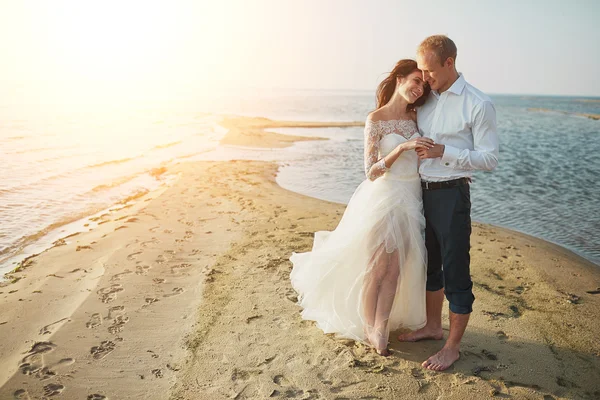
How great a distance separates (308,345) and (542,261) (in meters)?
4.19

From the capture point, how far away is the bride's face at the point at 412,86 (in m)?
3.74

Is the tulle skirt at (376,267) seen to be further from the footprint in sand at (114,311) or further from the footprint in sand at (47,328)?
the footprint in sand at (47,328)

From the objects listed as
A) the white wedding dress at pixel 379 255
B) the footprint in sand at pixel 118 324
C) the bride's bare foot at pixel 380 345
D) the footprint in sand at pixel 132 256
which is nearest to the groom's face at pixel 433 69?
the white wedding dress at pixel 379 255

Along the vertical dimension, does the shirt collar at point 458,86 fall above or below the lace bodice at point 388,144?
above

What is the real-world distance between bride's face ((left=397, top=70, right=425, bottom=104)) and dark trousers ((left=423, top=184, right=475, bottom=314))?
0.72m

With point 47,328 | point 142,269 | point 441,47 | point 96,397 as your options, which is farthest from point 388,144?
point 142,269

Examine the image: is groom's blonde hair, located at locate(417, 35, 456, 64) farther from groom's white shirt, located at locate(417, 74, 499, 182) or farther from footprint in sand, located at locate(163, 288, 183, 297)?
footprint in sand, located at locate(163, 288, 183, 297)

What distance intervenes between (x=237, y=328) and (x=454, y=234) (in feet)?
6.89

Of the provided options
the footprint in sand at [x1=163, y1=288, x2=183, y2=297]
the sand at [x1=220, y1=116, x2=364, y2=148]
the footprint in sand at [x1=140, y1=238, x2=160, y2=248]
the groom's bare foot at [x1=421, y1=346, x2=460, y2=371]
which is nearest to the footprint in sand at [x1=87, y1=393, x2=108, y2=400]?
the footprint in sand at [x1=163, y1=288, x2=183, y2=297]

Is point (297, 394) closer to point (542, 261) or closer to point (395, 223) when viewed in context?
point (395, 223)

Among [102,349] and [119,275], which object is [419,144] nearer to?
[102,349]

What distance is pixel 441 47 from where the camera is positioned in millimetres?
3447

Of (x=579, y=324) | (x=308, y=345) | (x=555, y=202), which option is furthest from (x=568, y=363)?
(x=555, y=202)

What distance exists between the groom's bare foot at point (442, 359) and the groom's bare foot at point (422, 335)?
36 cm
